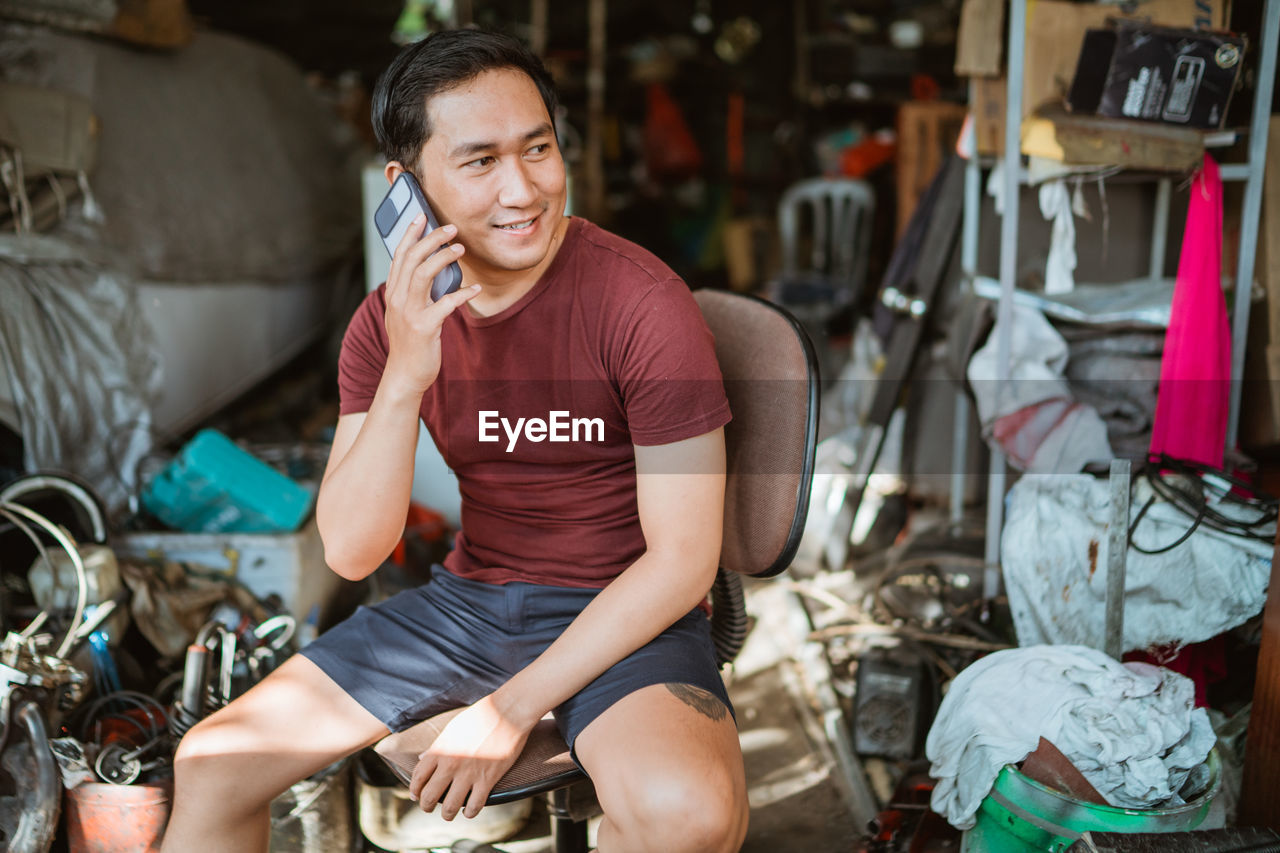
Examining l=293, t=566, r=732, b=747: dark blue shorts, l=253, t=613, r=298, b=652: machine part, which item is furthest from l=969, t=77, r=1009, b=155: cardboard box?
l=253, t=613, r=298, b=652: machine part

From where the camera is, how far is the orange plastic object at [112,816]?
1.70 metres

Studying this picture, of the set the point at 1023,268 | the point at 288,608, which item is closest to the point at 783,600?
the point at 1023,268

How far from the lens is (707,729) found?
1331 mm

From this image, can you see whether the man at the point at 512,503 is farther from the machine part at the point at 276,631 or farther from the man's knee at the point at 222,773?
the machine part at the point at 276,631

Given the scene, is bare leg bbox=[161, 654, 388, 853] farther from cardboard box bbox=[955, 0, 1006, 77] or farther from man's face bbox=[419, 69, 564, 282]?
cardboard box bbox=[955, 0, 1006, 77]

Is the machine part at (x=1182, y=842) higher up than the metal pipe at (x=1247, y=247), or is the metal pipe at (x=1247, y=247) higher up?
the metal pipe at (x=1247, y=247)

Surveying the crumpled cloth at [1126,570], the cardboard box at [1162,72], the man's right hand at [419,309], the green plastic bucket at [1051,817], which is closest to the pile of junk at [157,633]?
the man's right hand at [419,309]

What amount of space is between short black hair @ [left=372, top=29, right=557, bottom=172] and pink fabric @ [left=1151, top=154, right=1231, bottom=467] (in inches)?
67.4

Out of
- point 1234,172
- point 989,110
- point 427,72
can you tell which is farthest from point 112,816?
point 1234,172

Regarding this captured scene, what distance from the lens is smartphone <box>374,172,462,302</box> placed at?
4.89 feet

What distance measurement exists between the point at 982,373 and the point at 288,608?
6.49ft

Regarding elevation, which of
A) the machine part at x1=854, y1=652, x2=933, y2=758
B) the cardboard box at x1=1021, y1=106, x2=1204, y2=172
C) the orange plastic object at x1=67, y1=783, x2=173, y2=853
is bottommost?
the machine part at x1=854, y1=652, x2=933, y2=758

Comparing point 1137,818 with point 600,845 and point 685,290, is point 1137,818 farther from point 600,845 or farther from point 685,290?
point 685,290
